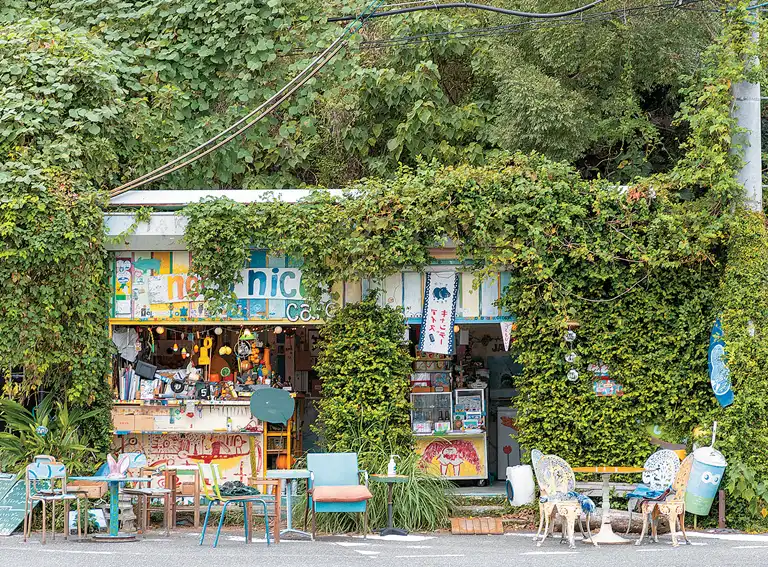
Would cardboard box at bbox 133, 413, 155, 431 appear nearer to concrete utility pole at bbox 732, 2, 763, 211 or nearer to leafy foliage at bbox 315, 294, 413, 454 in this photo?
leafy foliage at bbox 315, 294, 413, 454

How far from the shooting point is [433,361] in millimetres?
13875

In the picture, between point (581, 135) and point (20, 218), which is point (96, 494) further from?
point (581, 135)

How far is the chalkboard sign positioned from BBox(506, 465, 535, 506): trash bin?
573cm

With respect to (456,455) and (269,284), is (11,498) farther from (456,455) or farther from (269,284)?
(456,455)

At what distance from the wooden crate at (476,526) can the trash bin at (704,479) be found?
2190 mm

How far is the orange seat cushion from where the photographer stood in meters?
10.2

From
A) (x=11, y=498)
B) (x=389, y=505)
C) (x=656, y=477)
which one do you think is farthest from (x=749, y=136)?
(x=11, y=498)

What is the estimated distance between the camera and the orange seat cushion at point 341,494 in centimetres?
1016

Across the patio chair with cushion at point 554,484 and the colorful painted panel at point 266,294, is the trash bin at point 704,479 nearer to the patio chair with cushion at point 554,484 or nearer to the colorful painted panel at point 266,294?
the patio chair with cushion at point 554,484

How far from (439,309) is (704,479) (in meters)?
3.75

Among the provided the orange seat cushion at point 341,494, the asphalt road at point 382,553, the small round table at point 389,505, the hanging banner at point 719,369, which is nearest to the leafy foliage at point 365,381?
the small round table at point 389,505

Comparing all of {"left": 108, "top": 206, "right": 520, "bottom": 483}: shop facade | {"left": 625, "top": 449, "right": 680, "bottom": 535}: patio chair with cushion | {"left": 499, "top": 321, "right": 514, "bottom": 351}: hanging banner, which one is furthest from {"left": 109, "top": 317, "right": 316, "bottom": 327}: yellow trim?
{"left": 625, "top": 449, "right": 680, "bottom": 535}: patio chair with cushion

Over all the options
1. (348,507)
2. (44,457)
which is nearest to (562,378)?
(348,507)

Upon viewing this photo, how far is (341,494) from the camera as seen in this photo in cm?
1027
